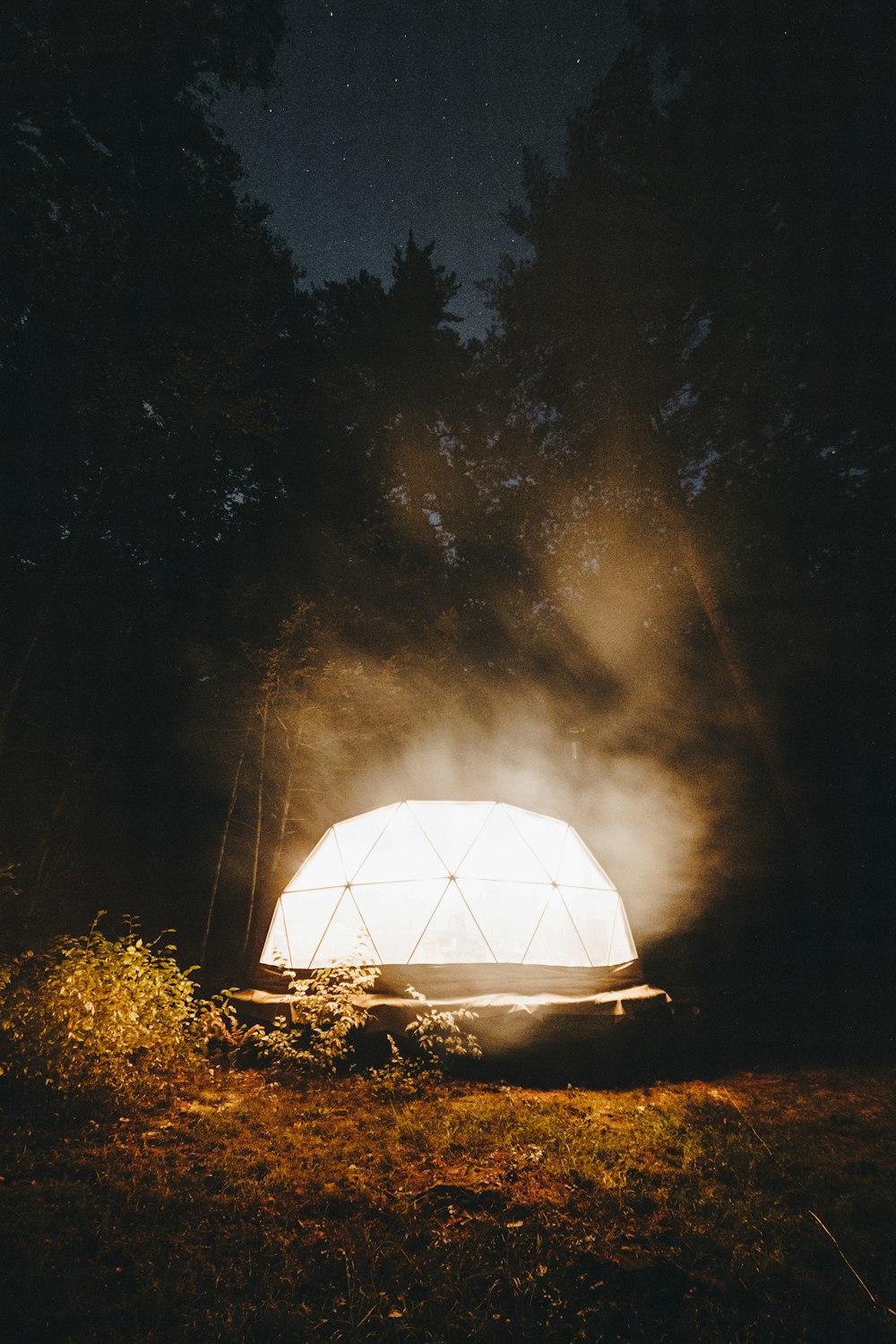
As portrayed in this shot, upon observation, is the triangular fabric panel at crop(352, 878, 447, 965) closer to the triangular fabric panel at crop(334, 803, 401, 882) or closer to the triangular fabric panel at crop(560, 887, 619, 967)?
the triangular fabric panel at crop(334, 803, 401, 882)

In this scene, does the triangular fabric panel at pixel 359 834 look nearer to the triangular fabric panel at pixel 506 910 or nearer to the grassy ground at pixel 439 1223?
the triangular fabric panel at pixel 506 910

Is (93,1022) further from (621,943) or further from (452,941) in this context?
(621,943)

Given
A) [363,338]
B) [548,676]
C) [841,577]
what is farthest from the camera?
[363,338]

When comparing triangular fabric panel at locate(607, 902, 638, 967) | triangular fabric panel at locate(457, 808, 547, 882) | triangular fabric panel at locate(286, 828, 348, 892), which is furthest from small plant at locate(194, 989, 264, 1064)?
triangular fabric panel at locate(607, 902, 638, 967)

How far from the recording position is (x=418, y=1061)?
498 centimetres

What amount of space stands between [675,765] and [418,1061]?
7755mm

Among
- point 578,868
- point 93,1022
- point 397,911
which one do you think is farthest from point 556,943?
point 93,1022

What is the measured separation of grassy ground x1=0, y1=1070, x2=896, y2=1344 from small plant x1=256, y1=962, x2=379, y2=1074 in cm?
55

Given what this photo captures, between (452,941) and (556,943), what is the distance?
1.31m

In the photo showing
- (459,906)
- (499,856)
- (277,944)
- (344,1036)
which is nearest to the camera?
(344,1036)

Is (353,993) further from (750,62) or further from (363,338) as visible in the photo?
(363,338)

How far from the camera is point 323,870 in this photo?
23.6 ft

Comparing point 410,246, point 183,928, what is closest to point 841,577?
point 410,246

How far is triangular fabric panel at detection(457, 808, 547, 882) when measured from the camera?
6691mm
